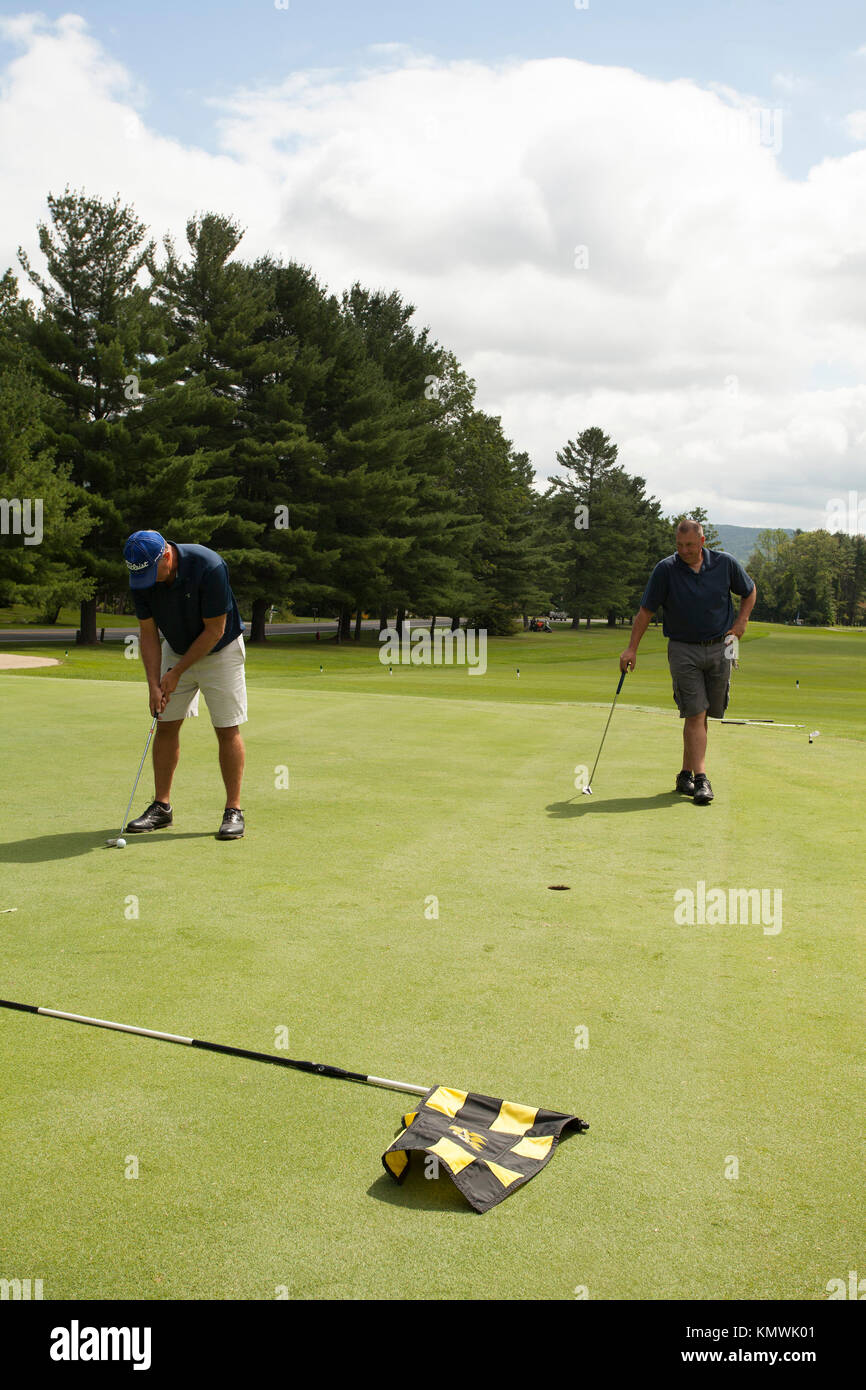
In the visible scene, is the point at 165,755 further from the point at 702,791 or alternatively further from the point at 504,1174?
the point at 504,1174

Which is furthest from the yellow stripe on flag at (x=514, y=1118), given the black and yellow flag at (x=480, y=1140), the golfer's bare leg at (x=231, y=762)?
the golfer's bare leg at (x=231, y=762)

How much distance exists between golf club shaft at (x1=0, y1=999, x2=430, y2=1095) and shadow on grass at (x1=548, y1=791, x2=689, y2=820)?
411cm

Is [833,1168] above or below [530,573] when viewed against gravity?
below

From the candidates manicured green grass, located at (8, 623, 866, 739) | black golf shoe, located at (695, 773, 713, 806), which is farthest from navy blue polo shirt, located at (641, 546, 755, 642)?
manicured green grass, located at (8, 623, 866, 739)

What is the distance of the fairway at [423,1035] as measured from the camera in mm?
2352

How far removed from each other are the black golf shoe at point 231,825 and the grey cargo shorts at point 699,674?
13.1ft

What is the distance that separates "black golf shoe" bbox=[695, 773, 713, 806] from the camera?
7.74 m

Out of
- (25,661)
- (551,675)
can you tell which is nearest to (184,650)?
(25,661)

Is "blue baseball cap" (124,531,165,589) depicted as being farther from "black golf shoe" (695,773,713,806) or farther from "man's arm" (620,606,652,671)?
"black golf shoe" (695,773,713,806)

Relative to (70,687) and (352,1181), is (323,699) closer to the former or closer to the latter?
(70,687)

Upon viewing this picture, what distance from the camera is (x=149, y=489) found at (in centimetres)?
3894

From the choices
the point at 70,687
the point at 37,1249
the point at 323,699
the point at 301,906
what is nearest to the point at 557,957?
the point at 301,906

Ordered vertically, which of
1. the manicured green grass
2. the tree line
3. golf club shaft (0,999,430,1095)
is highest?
the tree line
